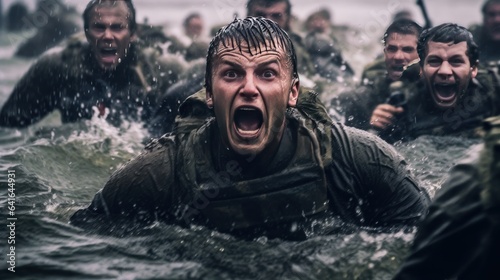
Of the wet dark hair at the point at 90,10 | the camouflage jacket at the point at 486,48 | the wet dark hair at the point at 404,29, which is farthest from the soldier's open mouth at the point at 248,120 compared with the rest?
the camouflage jacket at the point at 486,48

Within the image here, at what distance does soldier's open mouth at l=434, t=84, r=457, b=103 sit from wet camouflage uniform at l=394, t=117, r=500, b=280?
15.7 ft

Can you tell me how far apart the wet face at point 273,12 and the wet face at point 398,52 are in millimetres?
1772

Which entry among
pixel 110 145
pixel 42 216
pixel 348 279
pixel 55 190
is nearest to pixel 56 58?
pixel 110 145

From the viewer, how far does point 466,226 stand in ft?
9.95

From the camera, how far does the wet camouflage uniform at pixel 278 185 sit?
15.8ft

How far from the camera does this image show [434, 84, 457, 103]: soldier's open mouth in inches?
309

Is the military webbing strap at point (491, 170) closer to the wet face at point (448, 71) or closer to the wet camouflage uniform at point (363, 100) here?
the wet face at point (448, 71)

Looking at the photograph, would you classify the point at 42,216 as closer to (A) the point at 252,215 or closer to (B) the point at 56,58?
(A) the point at 252,215

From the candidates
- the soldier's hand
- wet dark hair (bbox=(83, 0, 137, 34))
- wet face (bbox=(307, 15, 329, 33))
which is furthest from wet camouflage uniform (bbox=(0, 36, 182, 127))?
wet face (bbox=(307, 15, 329, 33))

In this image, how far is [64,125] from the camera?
28.6ft

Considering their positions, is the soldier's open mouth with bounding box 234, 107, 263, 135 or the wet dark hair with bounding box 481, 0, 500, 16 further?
the wet dark hair with bounding box 481, 0, 500, 16

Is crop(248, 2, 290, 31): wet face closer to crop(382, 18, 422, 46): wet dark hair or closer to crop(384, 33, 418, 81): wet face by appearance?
crop(382, 18, 422, 46): wet dark hair

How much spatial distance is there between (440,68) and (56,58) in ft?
12.4

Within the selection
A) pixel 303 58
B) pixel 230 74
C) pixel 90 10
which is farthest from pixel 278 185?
pixel 303 58
